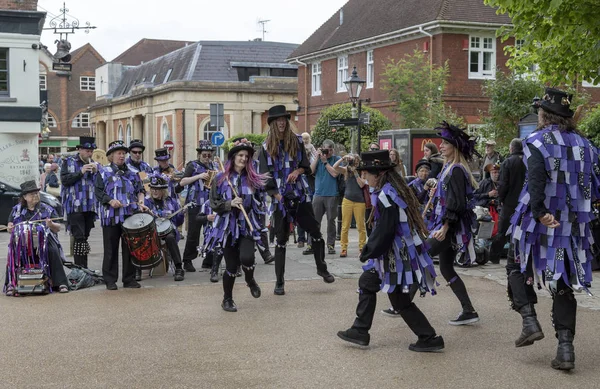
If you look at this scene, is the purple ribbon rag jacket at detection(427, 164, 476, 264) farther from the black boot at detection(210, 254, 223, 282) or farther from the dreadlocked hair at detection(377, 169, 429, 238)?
the black boot at detection(210, 254, 223, 282)

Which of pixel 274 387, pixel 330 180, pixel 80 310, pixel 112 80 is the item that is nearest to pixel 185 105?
pixel 112 80

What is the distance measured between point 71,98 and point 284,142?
76.7 meters

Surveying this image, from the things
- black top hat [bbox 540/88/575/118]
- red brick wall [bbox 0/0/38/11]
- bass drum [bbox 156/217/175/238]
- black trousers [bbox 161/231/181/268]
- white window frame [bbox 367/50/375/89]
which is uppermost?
red brick wall [bbox 0/0/38/11]

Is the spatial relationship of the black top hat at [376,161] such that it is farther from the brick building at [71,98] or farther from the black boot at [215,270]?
the brick building at [71,98]

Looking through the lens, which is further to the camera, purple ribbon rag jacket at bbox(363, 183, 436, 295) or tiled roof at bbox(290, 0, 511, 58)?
tiled roof at bbox(290, 0, 511, 58)

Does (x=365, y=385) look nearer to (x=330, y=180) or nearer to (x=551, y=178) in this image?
(x=551, y=178)

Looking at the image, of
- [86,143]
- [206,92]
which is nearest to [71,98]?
[206,92]

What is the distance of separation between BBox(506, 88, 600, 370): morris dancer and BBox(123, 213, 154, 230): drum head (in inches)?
210

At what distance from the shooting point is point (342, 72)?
38.3 m

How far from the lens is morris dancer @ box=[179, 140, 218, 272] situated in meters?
11.7

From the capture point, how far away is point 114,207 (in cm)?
1023

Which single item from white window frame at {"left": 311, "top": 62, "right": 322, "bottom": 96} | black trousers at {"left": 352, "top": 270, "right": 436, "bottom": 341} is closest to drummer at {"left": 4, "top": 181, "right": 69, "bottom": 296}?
black trousers at {"left": 352, "top": 270, "right": 436, "bottom": 341}

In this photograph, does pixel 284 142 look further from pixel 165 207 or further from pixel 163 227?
pixel 165 207

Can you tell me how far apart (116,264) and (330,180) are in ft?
13.9
